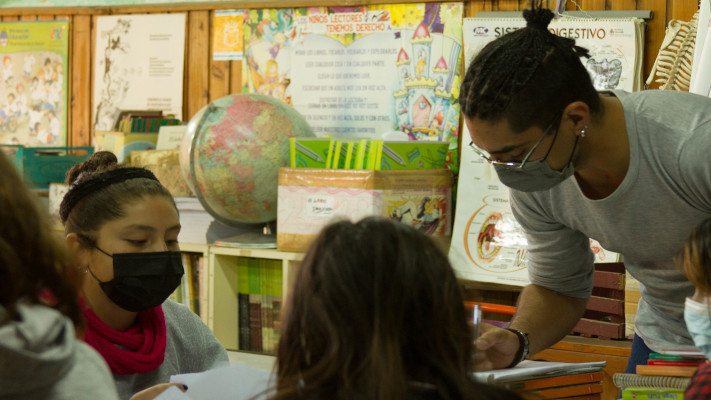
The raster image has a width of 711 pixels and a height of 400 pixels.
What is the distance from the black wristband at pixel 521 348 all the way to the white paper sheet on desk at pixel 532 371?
3 cm

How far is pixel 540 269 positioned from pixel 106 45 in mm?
3101

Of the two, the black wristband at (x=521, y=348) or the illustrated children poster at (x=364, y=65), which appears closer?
the black wristband at (x=521, y=348)

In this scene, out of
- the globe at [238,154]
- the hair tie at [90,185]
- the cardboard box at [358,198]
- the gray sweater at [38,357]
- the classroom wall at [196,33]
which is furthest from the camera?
the globe at [238,154]

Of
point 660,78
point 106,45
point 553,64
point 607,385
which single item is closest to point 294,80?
point 106,45

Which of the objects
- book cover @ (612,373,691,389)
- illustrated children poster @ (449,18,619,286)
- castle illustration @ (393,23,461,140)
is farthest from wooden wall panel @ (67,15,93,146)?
book cover @ (612,373,691,389)

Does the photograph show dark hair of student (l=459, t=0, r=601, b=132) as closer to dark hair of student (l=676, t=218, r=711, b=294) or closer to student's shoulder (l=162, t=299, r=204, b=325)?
dark hair of student (l=676, t=218, r=711, b=294)

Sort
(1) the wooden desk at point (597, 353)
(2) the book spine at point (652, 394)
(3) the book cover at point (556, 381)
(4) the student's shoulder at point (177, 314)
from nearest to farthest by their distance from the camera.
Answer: (2) the book spine at point (652, 394) < (3) the book cover at point (556, 381) < (4) the student's shoulder at point (177, 314) < (1) the wooden desk at point (597, 353)

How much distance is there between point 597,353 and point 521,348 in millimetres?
1077

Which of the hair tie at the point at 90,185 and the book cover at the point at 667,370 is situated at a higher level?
the hair tie at the point at 90,185

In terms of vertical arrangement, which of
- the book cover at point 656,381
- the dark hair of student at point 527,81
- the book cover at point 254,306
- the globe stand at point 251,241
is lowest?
the book cover at point 254,306

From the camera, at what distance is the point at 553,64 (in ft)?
5.16

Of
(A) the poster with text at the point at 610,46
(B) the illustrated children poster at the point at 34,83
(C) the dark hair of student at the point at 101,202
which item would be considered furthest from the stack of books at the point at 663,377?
(B) the illustrated children poster at the point at 34,83

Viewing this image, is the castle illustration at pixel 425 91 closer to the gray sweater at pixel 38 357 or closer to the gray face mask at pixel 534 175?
the gray face mask at pixel 534 175

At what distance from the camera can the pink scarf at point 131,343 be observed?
71.1 inches
